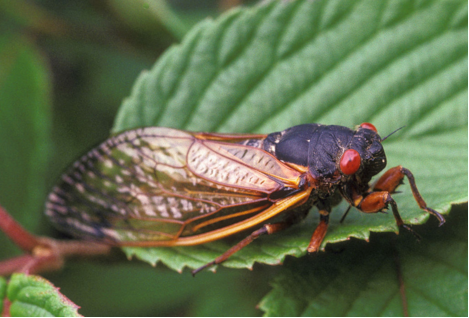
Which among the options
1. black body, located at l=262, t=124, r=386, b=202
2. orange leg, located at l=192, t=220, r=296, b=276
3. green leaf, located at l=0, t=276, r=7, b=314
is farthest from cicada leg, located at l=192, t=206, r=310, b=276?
green leaf, located at l=0, t=276, r=7, b=314

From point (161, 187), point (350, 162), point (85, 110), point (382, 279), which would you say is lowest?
point (382, 279)

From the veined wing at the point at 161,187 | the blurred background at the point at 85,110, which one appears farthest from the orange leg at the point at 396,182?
the blurred background at the point at 85,110

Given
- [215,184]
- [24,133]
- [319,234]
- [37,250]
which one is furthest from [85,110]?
[319,234]

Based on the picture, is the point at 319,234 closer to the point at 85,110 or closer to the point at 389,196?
the point at 389,196

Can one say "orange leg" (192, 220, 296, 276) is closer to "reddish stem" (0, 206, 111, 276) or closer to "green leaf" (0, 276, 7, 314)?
"reddish stem" (0, 206, 111, 276)

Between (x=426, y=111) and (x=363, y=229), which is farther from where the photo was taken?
(x=426, y=111)

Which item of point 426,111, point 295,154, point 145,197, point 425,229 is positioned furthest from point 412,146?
point 145,197

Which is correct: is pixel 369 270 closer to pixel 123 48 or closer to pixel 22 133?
pixel 22 133
